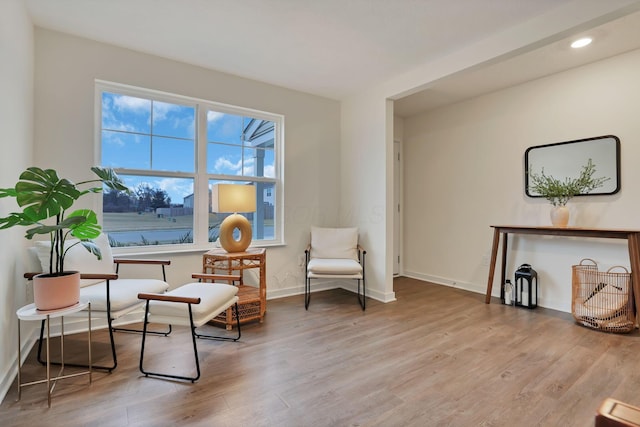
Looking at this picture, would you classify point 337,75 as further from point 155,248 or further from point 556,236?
point 556,236

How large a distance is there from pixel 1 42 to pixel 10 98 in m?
0.33

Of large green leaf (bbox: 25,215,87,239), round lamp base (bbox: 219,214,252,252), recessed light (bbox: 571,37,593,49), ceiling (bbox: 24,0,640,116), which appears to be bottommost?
round lamp base (bbox: 219,214,252,252)

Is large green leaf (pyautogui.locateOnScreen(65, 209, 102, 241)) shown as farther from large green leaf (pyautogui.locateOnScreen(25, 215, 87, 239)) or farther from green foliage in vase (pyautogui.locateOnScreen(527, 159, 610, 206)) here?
green foliage in vase (pyautogui.locateOnScreen(527, 159, 610, 206))

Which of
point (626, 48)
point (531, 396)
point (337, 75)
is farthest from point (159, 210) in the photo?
point (626, 48)

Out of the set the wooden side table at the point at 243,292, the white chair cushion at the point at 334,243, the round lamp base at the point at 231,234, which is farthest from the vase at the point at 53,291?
the white chair cushion at the point at 334,243

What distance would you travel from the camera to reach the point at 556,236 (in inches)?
132

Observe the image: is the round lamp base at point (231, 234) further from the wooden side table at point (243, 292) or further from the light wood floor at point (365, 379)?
the light wood floor at point (365, 379)

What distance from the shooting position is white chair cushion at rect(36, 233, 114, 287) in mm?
2170

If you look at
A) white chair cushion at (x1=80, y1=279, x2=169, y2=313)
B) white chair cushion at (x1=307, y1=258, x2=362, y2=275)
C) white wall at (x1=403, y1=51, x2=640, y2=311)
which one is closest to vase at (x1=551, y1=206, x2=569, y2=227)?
white wall at (x1=403, y1=51, x2=640, y2=311)

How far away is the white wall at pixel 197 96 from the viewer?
2625 millimetres

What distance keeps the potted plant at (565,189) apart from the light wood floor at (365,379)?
1017 millimetres

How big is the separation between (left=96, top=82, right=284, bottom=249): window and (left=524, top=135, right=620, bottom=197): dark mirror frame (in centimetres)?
306

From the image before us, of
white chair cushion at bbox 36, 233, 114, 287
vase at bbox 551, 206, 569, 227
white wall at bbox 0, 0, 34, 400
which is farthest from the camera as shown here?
vase at bbox 551, 206, 569, 227

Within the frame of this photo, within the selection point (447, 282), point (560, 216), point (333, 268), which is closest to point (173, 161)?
point (333, 268)
